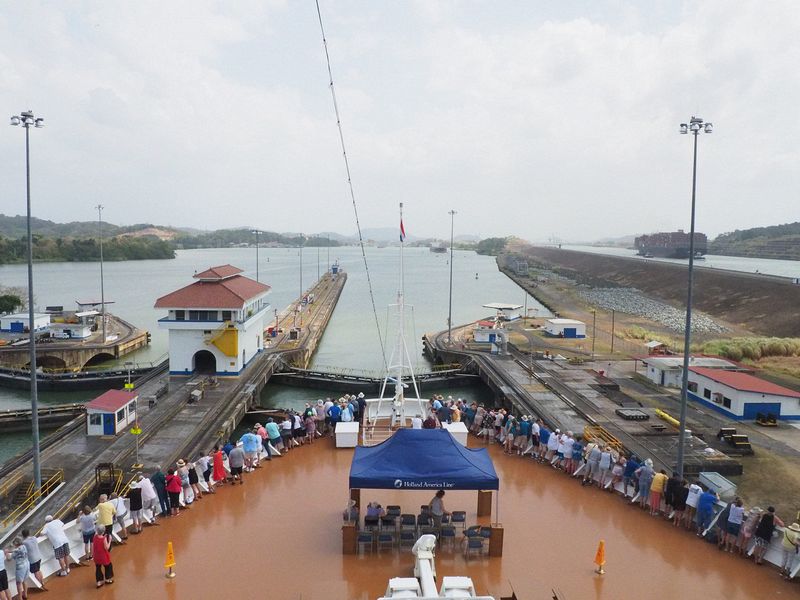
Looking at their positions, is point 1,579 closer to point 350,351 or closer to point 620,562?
point 620,562

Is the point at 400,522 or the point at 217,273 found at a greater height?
the point at 217,273

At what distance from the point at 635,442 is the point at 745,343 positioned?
66.8ft

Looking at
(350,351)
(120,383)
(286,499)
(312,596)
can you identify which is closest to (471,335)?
(350,351)

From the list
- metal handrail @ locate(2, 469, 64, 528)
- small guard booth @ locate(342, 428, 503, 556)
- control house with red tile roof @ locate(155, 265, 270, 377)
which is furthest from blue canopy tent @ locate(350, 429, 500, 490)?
control house with red tile roof @ locate(155, 265, 270, 377)

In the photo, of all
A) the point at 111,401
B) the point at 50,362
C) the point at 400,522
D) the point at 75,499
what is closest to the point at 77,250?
the point at 50,362

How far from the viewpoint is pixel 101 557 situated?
28.6 feet

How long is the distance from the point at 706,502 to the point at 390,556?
232 inches

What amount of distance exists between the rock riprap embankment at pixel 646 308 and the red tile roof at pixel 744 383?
2703cm

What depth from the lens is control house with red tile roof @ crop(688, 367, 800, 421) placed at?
20.6 m

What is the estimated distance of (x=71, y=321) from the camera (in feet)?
122

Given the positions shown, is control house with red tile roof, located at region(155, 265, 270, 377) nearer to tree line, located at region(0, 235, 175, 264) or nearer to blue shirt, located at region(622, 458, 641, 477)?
blue shirt, located at region(622, 458, 641, 477)

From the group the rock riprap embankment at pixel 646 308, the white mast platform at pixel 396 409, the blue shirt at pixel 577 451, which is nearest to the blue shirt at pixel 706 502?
the blue shirt at pixel 577 451

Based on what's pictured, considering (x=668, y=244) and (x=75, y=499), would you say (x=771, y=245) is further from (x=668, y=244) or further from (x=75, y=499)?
(x=75, y=499)

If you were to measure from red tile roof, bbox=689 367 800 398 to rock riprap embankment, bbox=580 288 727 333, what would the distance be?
2703cm
